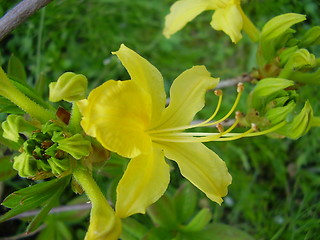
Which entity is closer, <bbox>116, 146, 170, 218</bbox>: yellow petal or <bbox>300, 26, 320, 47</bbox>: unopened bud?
<bbox>116, 146, 170, 218</bbox>: yellow petal

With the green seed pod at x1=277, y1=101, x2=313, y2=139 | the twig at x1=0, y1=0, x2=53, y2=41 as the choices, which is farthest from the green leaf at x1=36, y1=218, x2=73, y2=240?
the green seed pod at x1=277, y1=101, x2=313, y2=139

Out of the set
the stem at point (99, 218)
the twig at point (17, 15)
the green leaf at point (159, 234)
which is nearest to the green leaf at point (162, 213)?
the green leaf at point (159, 234)

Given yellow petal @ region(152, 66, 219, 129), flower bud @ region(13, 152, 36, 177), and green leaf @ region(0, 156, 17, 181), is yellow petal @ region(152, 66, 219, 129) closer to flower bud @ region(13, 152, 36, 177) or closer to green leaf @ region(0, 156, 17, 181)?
flower bud @ region(13, 152, 36, 177)

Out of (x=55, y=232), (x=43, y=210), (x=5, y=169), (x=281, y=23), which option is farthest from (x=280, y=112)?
(x=55, y=232)

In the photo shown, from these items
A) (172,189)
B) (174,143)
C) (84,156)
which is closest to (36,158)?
(84,156)

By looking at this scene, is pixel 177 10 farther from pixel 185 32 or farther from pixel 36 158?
pixel 185 32

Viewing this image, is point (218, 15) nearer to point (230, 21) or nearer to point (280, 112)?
point (230, 21)

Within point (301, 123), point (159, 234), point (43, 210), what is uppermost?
point (43, 210)
